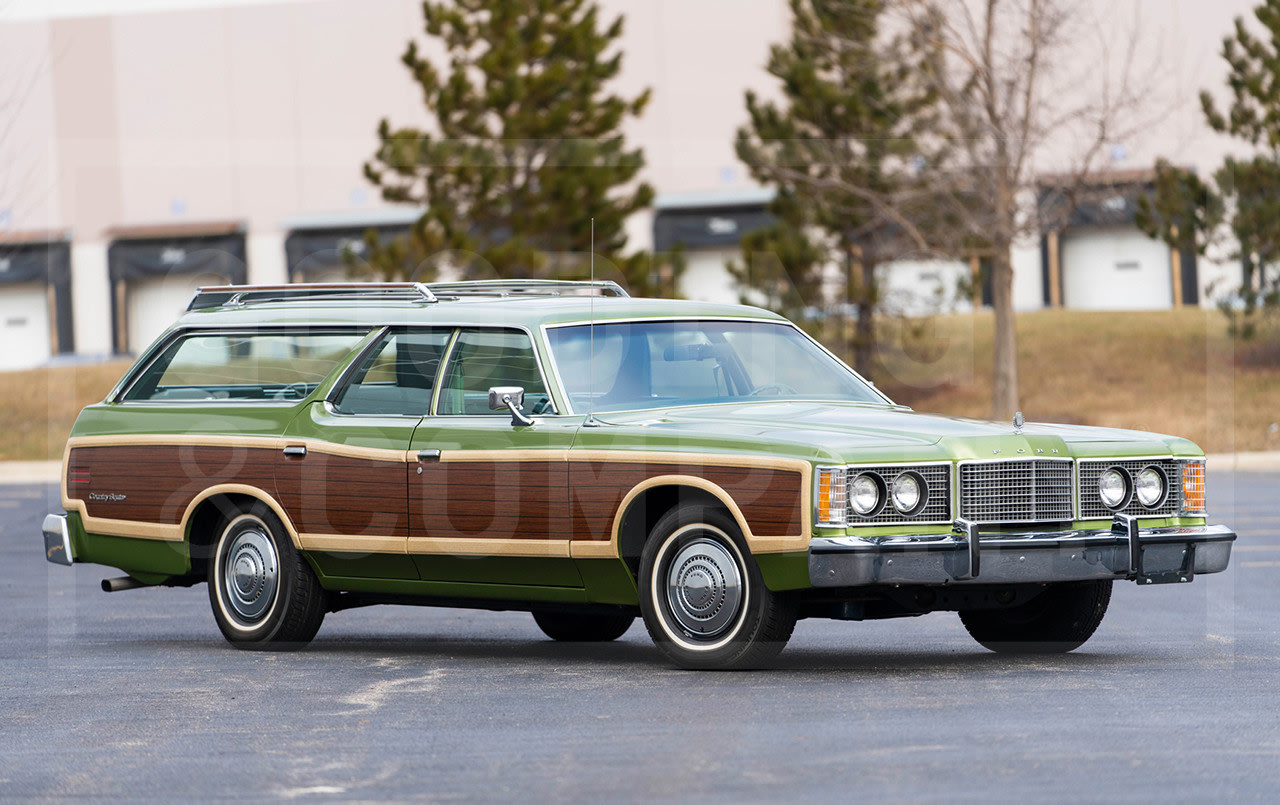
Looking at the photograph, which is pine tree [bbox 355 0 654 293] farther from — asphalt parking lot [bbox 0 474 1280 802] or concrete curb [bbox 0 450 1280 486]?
asphalt parking lot [bbox 0 474 1280 802]

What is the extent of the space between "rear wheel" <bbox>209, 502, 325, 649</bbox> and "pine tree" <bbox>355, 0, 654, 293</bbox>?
26101 mm

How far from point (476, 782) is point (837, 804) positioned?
1172mm

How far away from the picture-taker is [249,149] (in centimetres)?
4819

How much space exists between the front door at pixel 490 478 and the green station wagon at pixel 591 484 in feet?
0.04

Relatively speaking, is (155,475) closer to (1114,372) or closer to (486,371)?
(486,371)

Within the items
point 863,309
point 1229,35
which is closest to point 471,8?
point 863,309

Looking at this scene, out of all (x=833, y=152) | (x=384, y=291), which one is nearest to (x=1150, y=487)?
(x=384, y=291)

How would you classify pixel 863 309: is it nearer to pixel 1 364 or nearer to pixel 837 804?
pixel 1 364

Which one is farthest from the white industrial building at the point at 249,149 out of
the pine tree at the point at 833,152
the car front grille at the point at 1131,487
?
the car front grille at the point at 1131,487

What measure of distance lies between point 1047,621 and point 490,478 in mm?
2749

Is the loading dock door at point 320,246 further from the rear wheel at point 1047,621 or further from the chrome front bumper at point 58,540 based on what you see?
the rear wheel at point 1047,621

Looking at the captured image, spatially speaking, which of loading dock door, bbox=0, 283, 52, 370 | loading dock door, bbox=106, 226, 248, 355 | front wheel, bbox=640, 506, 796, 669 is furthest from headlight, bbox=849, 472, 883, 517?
loading dock door, bbox=0, 283, 52, 370

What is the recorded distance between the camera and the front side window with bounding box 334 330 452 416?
9914mm

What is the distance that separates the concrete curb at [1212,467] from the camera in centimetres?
2953
